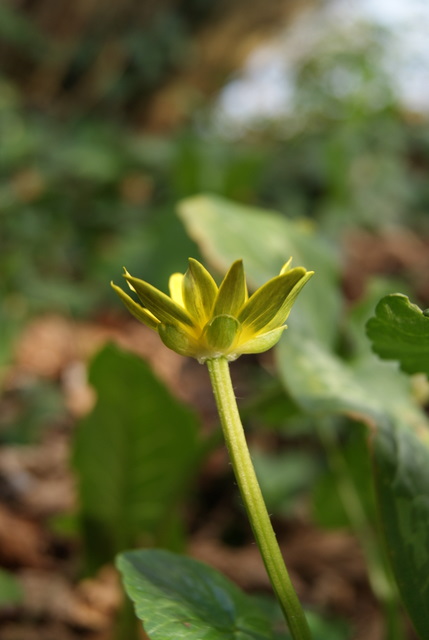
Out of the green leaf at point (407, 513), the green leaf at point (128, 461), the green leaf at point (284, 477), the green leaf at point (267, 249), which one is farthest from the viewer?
the green leaf at point (284, 477)

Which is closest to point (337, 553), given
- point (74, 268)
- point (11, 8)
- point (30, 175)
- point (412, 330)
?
point (412, 330)

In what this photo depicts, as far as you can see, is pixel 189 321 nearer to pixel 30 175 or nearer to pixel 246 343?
pixel 246 343

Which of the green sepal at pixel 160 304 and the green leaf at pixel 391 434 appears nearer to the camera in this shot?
the green sepal at pixel 160 304

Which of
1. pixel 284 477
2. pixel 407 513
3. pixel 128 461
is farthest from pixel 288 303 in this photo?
pixel 284 477

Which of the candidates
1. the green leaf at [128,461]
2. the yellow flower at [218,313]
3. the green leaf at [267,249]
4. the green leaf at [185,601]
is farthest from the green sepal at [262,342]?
the green leaf at [128,461]

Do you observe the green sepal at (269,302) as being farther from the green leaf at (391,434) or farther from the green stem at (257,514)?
the green leaf at (391,434)

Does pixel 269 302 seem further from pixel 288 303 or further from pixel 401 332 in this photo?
pixel 401 332
